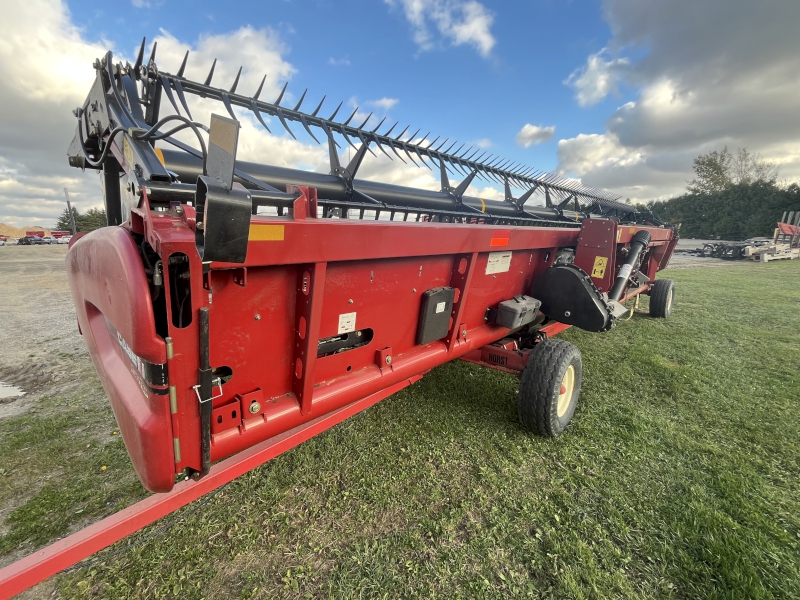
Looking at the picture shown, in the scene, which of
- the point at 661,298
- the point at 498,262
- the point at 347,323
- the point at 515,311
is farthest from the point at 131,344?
the point at 661,298

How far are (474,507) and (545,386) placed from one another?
0.97m

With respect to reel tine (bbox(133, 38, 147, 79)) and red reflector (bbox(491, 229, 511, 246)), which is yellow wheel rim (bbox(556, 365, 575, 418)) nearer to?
red reflector (bbox(491, 229, 511, 246))

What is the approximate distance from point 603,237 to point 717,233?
36846 millimetres

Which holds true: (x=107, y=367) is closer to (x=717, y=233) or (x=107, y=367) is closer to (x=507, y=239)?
(x=507, y=239)

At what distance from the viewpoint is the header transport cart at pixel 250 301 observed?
1.23 meters

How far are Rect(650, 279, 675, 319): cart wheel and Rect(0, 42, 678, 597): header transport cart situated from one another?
422 centimetres

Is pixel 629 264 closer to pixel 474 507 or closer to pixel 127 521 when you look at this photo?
pixel 474 507

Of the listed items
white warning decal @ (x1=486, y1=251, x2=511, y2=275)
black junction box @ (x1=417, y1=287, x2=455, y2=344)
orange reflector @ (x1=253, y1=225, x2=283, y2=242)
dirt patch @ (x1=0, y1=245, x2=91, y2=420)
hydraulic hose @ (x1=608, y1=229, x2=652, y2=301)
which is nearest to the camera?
orange reflector @ (x1=253, y1=225, x2=283, y2=242)

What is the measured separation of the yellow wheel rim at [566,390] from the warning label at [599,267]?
1.00 metres

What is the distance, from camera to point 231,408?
1577mm

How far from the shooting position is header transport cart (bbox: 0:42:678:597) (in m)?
1.23

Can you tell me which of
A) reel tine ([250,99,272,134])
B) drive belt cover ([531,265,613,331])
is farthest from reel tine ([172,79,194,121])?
drive belt cover ([531,265,613,331])

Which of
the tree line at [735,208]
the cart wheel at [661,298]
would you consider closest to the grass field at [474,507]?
the cart wheel at [661,298]

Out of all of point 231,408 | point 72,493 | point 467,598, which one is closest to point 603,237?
point 467,598
